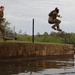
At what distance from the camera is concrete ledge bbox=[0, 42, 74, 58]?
15352mm

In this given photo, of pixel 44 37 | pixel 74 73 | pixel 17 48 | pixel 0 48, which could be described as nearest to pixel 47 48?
pixel 17 48

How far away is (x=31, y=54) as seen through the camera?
17312 mm

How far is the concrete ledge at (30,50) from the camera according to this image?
50.4 ft

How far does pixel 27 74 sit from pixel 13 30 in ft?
33.8

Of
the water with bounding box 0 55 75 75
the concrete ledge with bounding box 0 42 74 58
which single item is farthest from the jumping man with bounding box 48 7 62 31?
the water with bounding box 0 55 75 75

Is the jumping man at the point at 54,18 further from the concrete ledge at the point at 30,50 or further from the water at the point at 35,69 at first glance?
the water at the point at 35,69

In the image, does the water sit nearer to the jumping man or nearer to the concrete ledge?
the concrete ledge

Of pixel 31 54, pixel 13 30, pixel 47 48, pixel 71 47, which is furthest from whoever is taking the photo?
pixel 71 47

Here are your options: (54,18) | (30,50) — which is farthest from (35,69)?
(54,18)

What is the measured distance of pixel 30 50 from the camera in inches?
678

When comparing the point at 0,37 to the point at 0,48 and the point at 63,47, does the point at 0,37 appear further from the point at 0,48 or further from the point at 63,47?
the point at 63,47

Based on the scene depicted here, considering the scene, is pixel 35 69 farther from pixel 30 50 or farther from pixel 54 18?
pixel 54 18

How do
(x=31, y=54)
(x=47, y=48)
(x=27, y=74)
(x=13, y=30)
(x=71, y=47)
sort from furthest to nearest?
(x=71, y=47) < (x=13, y=30) < (x=47, y=48) < (x=31, y=54) < (x=27, y=74)

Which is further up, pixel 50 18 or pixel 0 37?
pixel 50 18
